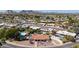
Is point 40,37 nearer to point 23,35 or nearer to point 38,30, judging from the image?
point 38,30

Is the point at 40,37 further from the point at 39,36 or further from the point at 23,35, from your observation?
the point at 23,35

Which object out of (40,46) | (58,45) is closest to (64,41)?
(58,45)

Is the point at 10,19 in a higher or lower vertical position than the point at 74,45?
higher

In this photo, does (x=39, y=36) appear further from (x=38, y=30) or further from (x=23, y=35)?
(x=23, y=35)

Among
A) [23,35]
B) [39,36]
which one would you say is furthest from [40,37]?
[23,35]
